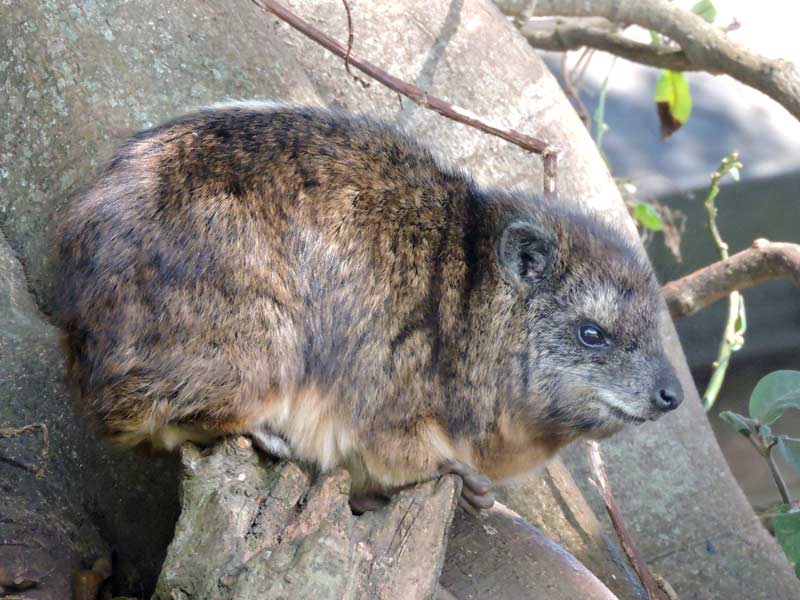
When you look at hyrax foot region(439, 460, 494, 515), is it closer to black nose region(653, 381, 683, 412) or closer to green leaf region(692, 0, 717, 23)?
black nose region(653, 381, 683, 412)

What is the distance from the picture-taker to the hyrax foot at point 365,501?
103 inches

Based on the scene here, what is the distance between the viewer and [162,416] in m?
2.28

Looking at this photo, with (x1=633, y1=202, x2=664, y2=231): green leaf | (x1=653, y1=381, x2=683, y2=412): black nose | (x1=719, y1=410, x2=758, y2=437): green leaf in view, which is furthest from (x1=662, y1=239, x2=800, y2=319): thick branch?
(x1=653, y1=381, x2=683, y2=412): black nose

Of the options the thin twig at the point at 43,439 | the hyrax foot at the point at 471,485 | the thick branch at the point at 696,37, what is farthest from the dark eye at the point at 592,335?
the thick branch at the point at 696,37

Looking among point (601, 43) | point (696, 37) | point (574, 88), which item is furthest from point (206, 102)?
point (574, 88)

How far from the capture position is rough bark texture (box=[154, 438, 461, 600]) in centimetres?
192

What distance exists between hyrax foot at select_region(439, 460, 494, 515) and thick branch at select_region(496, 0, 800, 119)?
7.79 feet

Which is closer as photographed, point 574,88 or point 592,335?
point 592,335

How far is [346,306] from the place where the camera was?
2.40 metres

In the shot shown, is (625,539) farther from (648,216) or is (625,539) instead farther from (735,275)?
(648,216)

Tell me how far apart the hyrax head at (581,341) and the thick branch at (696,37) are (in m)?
1.88

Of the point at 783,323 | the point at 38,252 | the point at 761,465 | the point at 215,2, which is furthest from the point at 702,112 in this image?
the point at 38,252

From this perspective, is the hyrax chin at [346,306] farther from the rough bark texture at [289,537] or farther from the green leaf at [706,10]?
the green leaf at [706,10]

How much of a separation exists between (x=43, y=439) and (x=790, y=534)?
84.6 inches
